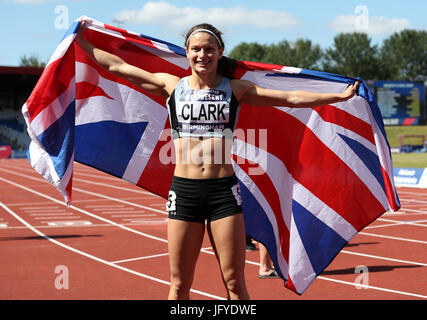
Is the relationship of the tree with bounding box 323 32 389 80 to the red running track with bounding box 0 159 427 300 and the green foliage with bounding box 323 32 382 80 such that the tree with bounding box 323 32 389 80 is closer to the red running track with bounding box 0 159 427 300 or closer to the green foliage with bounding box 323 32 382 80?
the green foliage with bounding box 323 32 382 80

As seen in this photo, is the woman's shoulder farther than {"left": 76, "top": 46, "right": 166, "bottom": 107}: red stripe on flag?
No

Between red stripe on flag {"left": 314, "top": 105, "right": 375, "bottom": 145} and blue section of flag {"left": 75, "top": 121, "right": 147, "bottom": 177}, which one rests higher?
red stripe on flag {"left": 314, "top": 105, "right": 375, "bottom": 145}

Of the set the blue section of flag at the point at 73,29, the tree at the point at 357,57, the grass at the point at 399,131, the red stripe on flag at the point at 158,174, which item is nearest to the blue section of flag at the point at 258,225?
the red stripe on flag at the point at 158,174

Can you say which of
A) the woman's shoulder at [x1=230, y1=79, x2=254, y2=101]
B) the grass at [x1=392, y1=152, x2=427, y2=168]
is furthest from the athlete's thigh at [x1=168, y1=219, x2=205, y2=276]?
the grass at [x1=392, y1=152, x2=427, y2=168]

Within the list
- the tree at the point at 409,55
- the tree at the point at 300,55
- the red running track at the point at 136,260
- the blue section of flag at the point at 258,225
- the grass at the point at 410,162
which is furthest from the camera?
the tree at the point at 300,55

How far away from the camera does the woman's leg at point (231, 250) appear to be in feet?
12.6

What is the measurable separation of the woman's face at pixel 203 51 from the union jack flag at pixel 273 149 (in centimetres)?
88

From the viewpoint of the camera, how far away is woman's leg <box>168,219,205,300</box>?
3932 mm

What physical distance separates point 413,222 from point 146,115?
8.00 meters

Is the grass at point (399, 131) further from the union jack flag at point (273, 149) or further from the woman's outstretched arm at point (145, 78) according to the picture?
the woman's outstretched arm at point (145, 78)

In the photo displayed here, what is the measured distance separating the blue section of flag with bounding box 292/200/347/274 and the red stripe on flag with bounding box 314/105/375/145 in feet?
2.42

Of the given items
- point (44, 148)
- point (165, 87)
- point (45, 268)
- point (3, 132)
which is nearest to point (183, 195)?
point (165, 87)

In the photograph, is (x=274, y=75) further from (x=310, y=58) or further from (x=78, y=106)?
(x=310, y=58)

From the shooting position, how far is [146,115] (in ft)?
17.3
